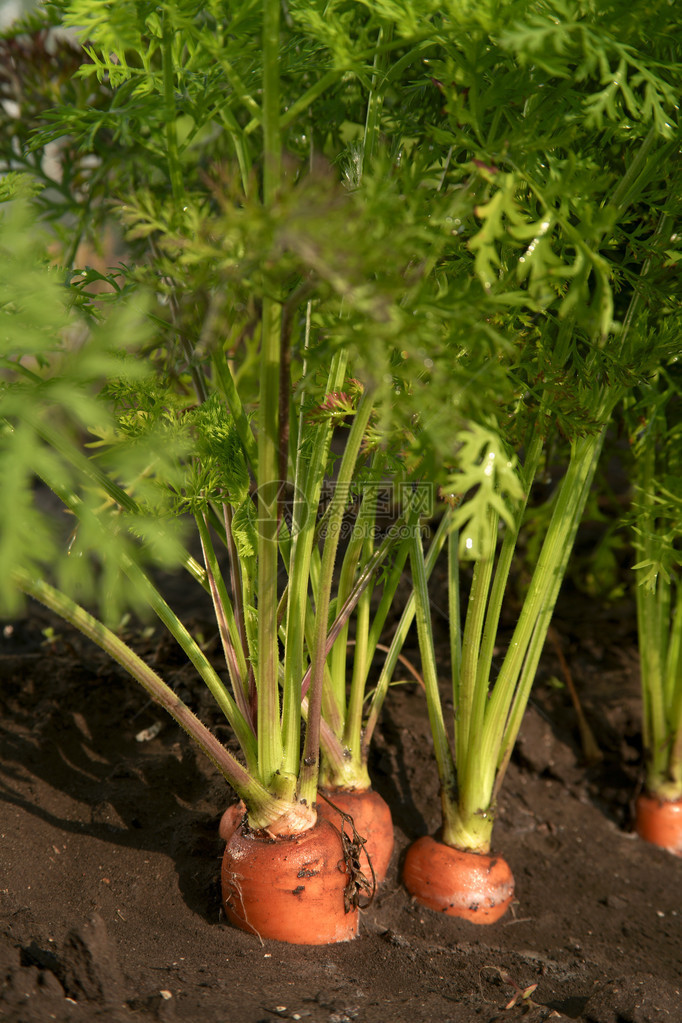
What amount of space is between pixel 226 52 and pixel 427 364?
0.46 meters

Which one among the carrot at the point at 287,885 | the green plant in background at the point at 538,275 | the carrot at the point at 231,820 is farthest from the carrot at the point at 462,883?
the carrot at the point at 231,820

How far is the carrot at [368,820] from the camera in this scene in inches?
47.7

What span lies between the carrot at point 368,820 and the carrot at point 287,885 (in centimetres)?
10

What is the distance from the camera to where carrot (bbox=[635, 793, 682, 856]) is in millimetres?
1550

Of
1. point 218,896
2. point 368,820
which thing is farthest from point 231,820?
point 368,820

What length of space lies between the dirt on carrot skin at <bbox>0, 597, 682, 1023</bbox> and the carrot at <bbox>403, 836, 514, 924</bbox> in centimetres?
2

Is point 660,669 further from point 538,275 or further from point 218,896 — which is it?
point 538,275

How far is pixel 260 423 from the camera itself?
0.93 metres

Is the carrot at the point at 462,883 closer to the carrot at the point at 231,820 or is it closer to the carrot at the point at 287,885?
the carrot at the point at 287,885

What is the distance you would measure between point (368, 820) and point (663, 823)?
703 mm

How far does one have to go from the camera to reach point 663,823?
1553 mm

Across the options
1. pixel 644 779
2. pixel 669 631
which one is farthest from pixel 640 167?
pixel 644 779

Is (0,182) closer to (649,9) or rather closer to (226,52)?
(226,52)

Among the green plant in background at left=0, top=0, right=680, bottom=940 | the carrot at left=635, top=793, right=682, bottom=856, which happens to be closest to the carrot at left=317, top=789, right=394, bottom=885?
the green plant in background at left=0, top=0, right=680, bottom=940
